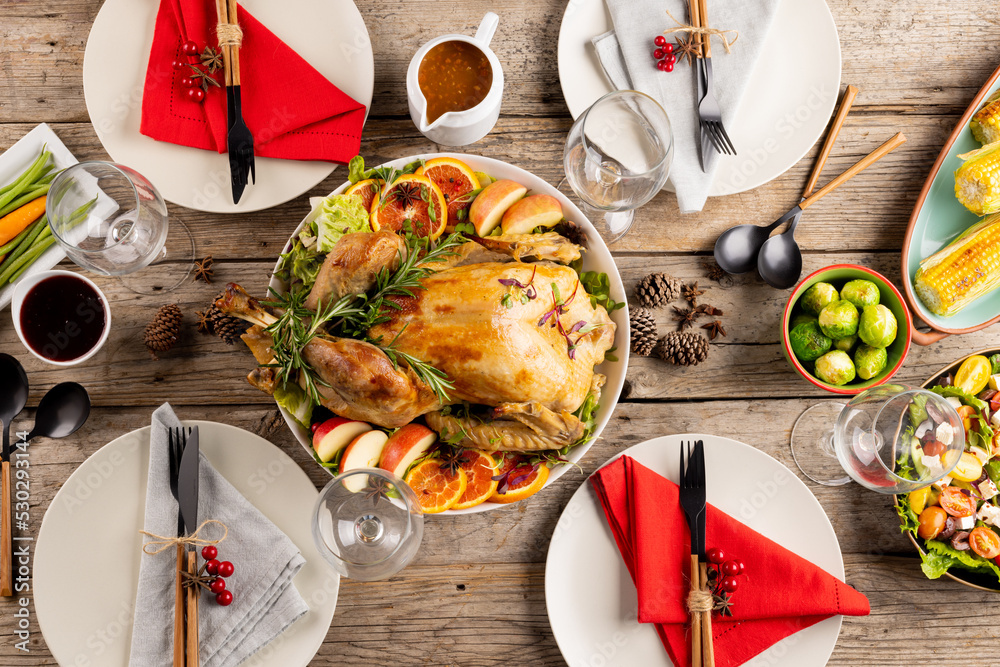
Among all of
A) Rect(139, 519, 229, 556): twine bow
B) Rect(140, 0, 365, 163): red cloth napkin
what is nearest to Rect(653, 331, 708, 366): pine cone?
Rect(140, 0, 365, 163): red cloth napkin

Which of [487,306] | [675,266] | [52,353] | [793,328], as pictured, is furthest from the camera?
[675,266]

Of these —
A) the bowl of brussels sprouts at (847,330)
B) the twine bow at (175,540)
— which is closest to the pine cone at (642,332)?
the bowl of brussels sprouts at (847,330)

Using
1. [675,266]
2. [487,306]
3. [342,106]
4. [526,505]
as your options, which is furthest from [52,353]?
[675,266]

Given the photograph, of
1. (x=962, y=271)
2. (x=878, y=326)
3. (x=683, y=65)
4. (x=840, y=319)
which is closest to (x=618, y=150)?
(x=683, y=65)

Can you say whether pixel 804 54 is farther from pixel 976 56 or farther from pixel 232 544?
pixel 232 544

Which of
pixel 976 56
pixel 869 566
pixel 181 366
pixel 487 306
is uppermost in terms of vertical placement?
pixel 976 56

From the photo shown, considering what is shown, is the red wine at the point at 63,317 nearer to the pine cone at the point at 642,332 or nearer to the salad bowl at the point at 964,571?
the pine cone at the point at 642,332
